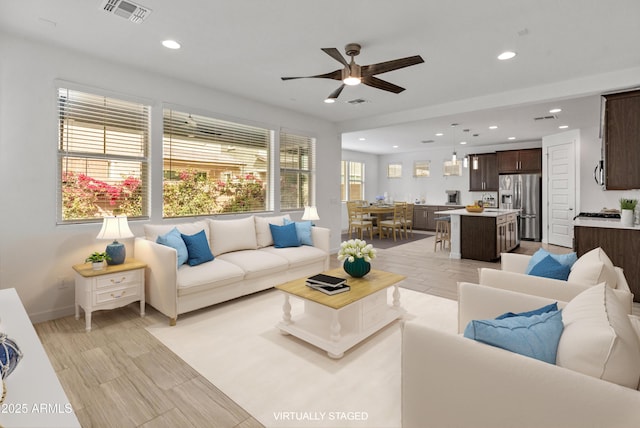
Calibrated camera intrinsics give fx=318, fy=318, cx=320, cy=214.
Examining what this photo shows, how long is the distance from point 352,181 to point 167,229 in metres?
7.78

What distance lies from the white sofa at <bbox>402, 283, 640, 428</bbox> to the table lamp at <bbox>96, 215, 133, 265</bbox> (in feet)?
10.00

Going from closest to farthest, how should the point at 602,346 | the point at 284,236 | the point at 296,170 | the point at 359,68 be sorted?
the point at 602,346, the point at 359,68, the point at 284,236, the point at 296,170

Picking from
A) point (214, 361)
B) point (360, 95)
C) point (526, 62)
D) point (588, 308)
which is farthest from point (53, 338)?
point (526, 62)

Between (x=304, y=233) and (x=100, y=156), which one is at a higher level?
(x=100, y=156)

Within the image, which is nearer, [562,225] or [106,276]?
[106,276]

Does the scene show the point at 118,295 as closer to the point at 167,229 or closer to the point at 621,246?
the point at 167,229

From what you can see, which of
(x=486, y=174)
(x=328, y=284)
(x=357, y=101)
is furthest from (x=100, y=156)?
(x=486, y=174)

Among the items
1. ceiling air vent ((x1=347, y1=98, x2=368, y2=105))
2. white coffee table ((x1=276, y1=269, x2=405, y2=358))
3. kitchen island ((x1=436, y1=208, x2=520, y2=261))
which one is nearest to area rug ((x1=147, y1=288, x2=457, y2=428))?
white coffee table ((x1=276, y1=269, x2=405, y2=358))

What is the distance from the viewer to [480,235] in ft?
19.9

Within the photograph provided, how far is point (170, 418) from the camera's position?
1835 millimetres

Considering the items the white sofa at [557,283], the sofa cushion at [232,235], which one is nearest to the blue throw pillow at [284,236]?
the sofa cushion at [232,235]

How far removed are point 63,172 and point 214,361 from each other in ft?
8.67

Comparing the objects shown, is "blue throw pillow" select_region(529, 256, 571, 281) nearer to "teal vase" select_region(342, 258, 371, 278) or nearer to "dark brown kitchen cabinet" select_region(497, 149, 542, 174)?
"teal vase" select_region(342, 258, 371, 278)

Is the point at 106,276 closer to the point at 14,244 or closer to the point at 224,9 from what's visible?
the point at 14,244
